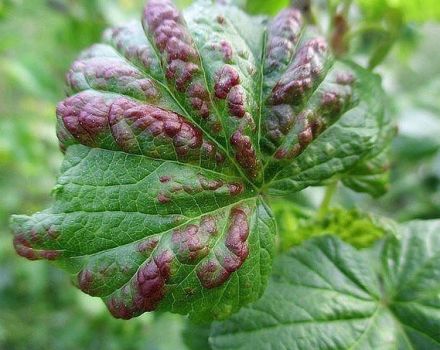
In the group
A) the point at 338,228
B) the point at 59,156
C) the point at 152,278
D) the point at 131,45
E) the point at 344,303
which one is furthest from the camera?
the point at 59,156

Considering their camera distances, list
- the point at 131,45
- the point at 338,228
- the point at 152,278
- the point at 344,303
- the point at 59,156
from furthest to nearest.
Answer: the point at 59,156, the point at 338,228, the point at 344,303, the point at 131,45, the point at 152,278

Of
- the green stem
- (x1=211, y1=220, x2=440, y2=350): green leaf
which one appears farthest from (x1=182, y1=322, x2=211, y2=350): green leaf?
the green stem

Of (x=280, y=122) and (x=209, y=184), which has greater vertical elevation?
(x=280, y=122)

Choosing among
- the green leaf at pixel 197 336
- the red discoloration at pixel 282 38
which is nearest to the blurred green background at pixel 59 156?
the green leaf at pixel 197 336

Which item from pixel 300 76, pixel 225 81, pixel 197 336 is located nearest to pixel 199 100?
pixel 225 81

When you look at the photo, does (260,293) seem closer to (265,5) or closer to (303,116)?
(303,116)

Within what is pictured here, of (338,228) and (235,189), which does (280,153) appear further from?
(338,228)

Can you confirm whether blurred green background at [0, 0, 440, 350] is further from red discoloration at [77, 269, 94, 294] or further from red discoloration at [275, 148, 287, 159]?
red discoloration at [77, 269, 94, 294]

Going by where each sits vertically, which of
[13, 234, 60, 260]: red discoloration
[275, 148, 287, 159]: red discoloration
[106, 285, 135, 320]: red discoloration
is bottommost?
[106, 285, 135, 320]: red discoloration
